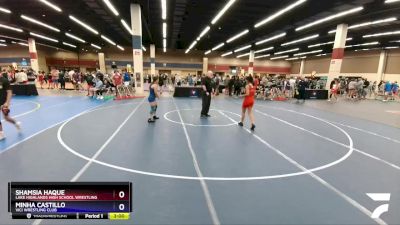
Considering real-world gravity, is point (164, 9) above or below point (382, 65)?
above

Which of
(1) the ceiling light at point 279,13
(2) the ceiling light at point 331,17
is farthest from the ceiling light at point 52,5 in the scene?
(2) the ceiling light at point 331,17

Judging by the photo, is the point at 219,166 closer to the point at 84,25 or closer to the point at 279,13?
the point at 279,13

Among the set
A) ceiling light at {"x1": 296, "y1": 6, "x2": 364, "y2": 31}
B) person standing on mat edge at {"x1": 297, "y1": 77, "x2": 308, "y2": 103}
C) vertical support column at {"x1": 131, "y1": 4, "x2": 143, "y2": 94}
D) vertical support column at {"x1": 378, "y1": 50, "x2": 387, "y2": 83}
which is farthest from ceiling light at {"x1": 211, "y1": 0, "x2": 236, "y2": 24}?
vertical support column at {"x1": 378, "y1": 50, "x2": 387, "y2": 83}

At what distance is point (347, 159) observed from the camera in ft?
18.8

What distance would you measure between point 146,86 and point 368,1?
2061 cm

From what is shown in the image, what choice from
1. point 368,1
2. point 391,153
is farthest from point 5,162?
point 368,1

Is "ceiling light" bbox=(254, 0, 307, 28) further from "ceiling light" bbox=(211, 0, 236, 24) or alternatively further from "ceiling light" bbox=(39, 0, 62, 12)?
"ceiling light" bbox=(39, 0, 62, 12)

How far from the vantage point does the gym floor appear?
11.3 ft
